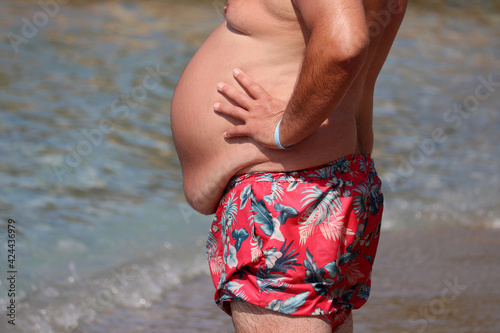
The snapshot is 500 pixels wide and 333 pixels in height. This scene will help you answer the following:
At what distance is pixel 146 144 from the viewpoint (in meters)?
5.59

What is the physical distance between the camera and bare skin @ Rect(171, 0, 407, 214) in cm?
129

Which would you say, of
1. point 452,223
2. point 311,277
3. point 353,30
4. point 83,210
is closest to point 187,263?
point 83,210

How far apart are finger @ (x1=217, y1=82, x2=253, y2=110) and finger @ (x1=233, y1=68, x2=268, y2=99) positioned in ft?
0.05

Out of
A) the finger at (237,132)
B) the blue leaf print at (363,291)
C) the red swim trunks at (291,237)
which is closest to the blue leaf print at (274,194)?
the red swim trunks at (291,237)

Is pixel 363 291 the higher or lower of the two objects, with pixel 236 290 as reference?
lower

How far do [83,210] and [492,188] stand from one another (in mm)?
3053

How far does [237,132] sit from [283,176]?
148mm

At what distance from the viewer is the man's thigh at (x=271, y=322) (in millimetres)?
1451

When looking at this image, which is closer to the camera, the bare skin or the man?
the bare skin

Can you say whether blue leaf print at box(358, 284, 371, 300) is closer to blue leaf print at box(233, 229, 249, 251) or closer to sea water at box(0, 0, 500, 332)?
blue leaf print at box(233, 229, 249, 251)

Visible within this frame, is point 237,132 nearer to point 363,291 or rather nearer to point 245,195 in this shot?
point 245,195

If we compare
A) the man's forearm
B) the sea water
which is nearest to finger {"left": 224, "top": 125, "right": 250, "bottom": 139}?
the man's forearm

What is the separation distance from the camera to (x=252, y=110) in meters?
1.50

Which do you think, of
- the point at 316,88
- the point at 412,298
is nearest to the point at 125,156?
the point at 412,298
